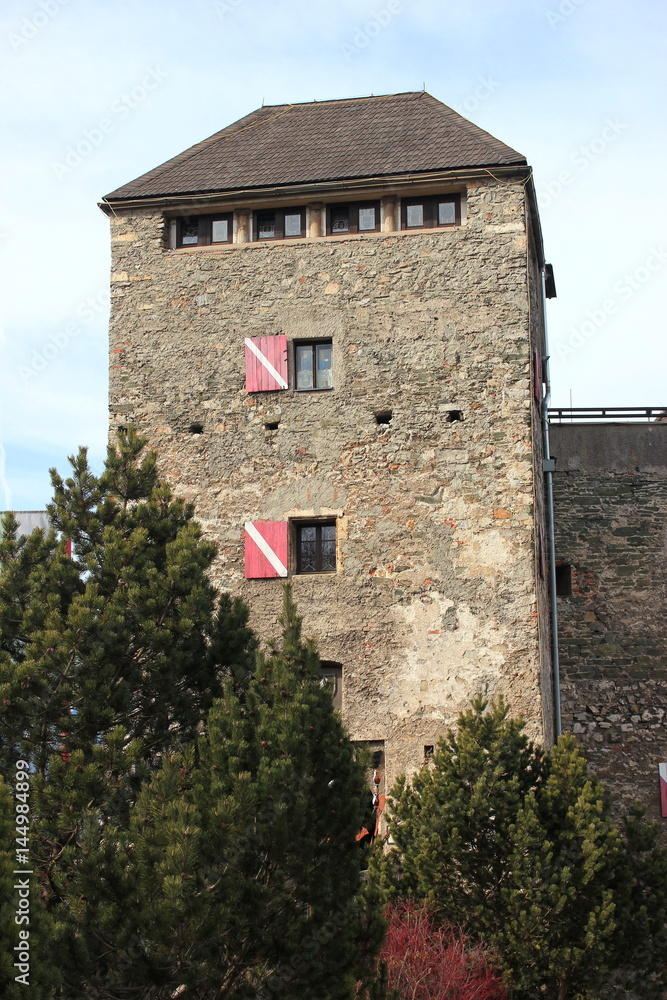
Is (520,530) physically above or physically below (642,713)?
above

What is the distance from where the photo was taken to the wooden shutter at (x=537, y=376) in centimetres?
1533

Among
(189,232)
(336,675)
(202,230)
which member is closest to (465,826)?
(336,675)

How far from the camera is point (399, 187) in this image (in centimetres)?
1527

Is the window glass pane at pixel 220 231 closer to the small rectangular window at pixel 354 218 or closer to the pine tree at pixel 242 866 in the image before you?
the small rectangular window at pixel 354 218

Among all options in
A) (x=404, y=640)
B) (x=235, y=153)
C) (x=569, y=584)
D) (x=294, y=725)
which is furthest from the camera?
(x=569, y=584)

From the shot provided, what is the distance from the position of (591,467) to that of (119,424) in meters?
7.44

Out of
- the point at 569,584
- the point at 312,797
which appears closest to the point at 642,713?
the point at 569,584

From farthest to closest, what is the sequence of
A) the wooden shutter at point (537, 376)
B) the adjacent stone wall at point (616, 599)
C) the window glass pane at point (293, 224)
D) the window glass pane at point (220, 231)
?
the adjacent stone wall at point (616, 599)
the window glass pane at point (220, 231)
the window glass pane at point (293, 224)
the wooden shutter at point (537, 376)

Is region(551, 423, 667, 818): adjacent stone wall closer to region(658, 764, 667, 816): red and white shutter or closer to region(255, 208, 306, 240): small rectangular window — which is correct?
region(658, 764, 667, 816): red and white shutter

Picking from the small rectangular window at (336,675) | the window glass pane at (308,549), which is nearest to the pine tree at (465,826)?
the small rectangular window at (336,675)

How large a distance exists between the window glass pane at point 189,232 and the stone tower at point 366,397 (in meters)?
0.04

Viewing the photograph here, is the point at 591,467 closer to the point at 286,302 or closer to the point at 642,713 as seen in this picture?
the point at 642,713

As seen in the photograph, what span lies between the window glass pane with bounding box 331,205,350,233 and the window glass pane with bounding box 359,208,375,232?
6.9 inches

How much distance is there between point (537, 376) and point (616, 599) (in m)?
4.14
